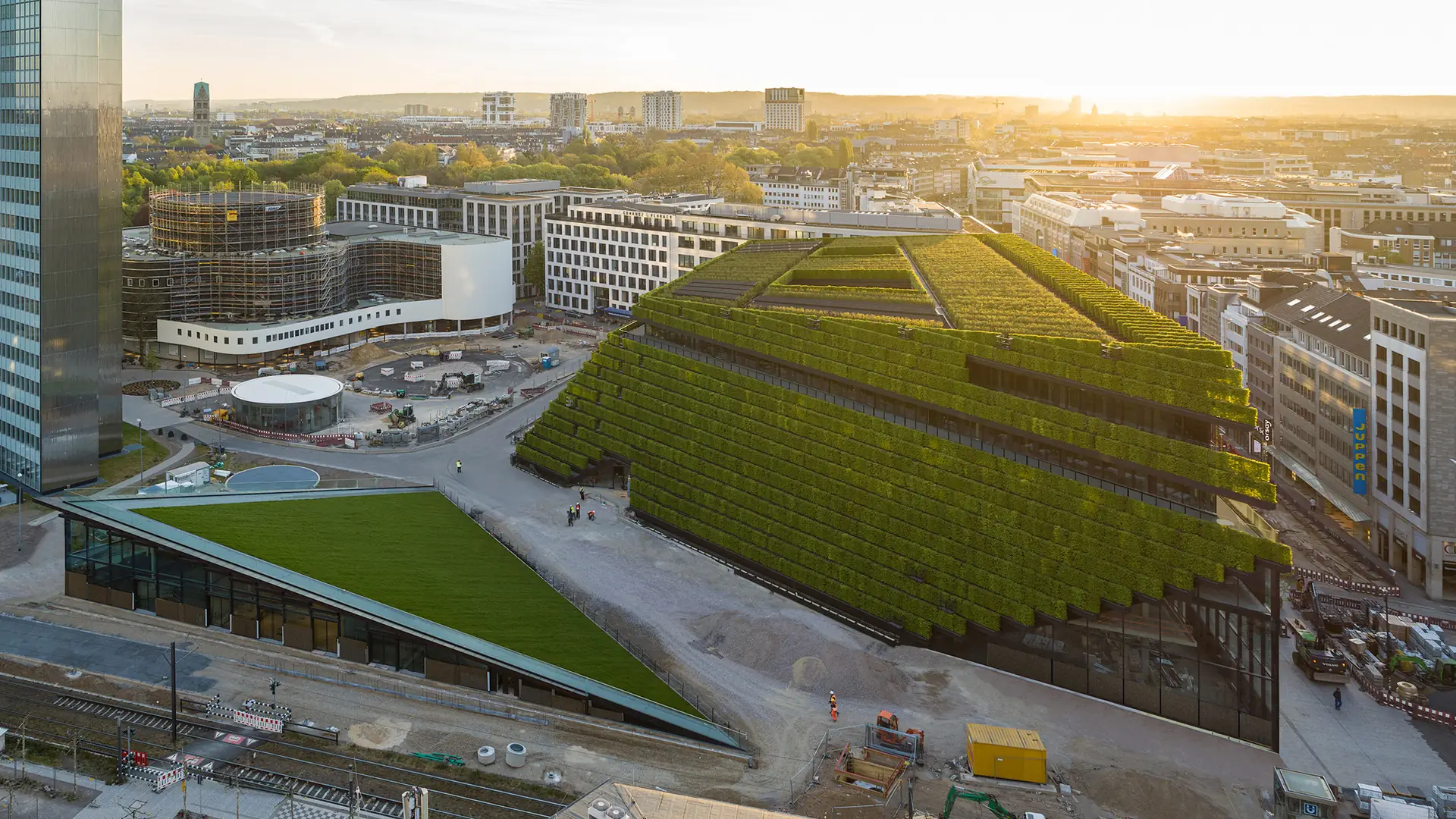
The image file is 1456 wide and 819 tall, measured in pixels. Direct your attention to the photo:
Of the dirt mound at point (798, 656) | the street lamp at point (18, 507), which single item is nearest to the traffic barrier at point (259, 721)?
the dirt mound at point (798, 656)

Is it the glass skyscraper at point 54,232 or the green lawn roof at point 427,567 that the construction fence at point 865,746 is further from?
the glass skyscraper at point 54,232

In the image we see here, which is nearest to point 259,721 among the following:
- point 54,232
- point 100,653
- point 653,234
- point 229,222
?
point 100,653

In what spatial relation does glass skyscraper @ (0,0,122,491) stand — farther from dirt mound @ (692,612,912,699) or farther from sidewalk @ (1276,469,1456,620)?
sidewalk @ (1276,469,1456,620)

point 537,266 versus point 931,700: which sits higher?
point 537,266

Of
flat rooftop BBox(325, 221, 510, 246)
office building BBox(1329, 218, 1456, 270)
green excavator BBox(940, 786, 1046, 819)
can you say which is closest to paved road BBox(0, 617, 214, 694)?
green excavator BBox(940, 786, 1046, 819)

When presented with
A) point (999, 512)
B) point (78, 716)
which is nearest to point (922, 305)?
point (999, 512)

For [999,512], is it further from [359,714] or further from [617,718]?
[359,714]

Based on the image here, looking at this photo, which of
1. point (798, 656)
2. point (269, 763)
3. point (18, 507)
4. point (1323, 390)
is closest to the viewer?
point (269, 763)

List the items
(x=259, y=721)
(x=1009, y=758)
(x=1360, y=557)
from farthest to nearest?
(x=1360, y=557) < (x=259, y=721) < (x=1009, y=758)

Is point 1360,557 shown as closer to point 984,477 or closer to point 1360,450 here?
point 1360,450
